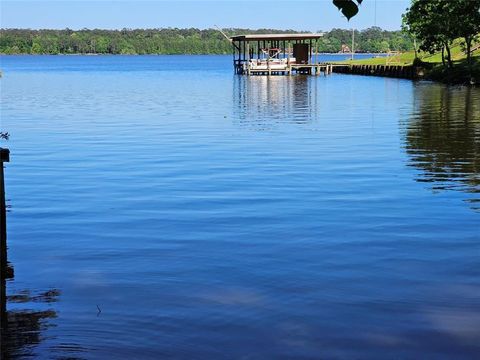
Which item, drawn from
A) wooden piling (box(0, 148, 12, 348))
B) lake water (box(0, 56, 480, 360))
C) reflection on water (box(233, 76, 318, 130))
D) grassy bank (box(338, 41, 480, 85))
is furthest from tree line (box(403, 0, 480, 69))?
wooden piling (box(0, 148, 12, 348))

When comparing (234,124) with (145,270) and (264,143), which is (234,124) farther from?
(145,270)

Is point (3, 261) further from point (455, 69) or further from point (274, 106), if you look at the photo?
point (455, 69)

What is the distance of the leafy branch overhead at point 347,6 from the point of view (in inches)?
194

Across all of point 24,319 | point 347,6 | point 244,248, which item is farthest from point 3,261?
point 347,6

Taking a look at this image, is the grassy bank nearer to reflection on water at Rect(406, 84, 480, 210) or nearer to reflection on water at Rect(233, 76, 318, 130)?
reflection on water at Rect(233, 76, 318, 130)

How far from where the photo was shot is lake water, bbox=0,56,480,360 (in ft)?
29.9

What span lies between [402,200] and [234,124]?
65.9 ft

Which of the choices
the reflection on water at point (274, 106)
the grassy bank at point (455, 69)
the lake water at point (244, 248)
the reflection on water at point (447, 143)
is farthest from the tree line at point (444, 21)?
the lake water at point (244, 248)

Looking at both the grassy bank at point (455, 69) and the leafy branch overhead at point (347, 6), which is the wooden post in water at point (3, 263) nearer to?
the leafy branch overhead at point (347, 6)

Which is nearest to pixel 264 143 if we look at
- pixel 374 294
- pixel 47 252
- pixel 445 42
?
pixel 47 252

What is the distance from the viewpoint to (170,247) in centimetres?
1326

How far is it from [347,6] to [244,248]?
27.8 ft

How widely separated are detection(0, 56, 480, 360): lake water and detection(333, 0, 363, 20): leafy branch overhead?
453 centimetres

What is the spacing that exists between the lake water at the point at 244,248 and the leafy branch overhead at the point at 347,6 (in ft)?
14.9
